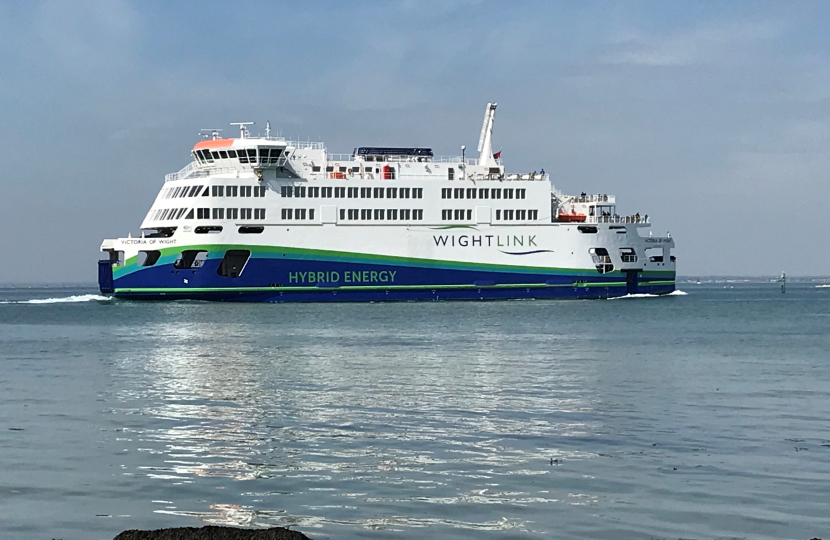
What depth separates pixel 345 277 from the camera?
198ft

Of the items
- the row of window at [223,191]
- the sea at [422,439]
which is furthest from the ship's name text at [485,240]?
the sea at [422,439]

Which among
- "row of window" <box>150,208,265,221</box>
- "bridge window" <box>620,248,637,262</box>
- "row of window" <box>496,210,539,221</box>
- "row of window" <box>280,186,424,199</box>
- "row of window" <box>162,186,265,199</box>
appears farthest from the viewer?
"bridge window" <box>620,248,637,262</box>

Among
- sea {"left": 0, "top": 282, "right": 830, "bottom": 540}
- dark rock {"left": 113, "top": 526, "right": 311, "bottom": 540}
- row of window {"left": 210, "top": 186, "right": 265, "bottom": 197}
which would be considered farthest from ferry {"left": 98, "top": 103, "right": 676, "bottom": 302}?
dark rock {"left": 113, "top": 526, "right": 311, "bottom": 540}

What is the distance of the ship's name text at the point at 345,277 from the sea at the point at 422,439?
2576 centimetres

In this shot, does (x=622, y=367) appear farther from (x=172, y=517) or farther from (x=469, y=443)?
(x=172, y=517)

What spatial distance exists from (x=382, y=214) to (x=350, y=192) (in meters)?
2.33

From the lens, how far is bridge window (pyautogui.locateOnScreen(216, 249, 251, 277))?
2303 inches

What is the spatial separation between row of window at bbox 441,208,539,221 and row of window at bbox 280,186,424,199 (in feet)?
6.55

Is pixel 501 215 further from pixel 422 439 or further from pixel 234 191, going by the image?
pixel 422 439

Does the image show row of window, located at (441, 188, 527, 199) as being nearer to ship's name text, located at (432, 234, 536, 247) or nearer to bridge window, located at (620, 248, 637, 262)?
ship's name text, located at (432, 234, 536, 247)

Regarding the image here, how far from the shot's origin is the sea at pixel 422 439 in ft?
33.9

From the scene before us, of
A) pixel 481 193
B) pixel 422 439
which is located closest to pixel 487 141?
pixel 481 193

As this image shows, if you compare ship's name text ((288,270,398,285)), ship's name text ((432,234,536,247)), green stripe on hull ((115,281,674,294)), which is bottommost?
green stripe on hull ((115,281,674,294))

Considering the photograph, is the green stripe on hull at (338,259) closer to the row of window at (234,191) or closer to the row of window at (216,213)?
the row of window at (216,213)
